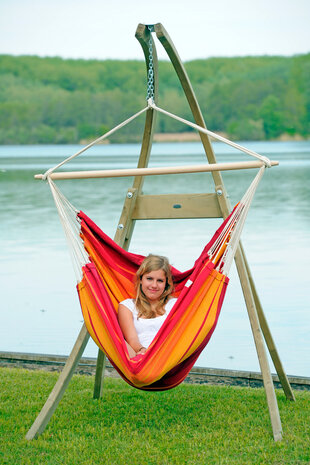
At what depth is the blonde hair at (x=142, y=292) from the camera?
309 centimetres

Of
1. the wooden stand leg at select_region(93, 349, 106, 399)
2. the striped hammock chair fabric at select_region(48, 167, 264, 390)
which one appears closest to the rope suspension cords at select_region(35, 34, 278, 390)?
the striped hammock chair fabric at select_region(48, 167, 264, 390)

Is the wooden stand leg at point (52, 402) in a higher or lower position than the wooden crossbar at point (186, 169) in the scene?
lower

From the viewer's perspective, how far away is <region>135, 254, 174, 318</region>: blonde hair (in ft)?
10.1

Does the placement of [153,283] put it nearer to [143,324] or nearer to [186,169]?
[143,324]

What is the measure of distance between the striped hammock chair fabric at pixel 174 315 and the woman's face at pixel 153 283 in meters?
0.26

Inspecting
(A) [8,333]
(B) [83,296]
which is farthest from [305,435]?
(A) [8,333]

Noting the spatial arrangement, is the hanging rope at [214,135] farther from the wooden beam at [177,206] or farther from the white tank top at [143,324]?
the white tank top at [143,324]

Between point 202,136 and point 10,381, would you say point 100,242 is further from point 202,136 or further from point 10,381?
point 10,381

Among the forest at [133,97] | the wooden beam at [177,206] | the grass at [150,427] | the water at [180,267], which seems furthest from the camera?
the forest at [133,97]

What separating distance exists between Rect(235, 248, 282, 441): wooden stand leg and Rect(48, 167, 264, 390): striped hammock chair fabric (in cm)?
10

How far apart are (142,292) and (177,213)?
0.38 meters

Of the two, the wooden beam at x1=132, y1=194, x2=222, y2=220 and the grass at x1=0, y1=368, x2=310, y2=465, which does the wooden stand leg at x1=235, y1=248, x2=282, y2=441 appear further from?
the wooden beam at x1=132, y1=194, x2=222, y2=220

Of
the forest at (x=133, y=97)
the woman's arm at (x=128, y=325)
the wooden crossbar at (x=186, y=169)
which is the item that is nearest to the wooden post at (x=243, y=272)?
the wooden crossbar at (x=186, y=169)

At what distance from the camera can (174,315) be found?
2717 mm
